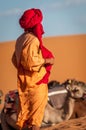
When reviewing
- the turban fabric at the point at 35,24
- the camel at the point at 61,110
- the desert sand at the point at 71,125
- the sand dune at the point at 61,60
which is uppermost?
the turban fabric at the point at 35,24

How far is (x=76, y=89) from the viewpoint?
10.8 metres

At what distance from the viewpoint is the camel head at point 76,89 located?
10.7 m

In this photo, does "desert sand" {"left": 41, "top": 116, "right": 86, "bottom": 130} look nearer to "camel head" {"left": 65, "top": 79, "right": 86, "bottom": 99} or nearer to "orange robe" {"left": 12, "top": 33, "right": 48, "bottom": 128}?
"camel head" {"left": 65, "top": 79, "right": 86, "bottom": 99}

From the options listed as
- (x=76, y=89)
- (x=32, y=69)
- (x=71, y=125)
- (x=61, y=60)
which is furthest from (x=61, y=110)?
(x=61, y=60)

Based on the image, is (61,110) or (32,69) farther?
(61,110)

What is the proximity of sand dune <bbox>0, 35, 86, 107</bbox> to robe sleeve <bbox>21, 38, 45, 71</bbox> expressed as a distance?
2394 centimetres

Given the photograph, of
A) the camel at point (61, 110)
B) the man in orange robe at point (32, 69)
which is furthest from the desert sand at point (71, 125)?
the man in orange robe at point (32, 69)

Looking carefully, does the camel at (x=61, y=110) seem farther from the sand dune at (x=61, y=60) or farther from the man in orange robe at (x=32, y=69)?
the sand dune at (x=61, y=60)

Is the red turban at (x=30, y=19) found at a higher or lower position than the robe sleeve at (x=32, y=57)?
higher

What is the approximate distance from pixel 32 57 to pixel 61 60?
33.9 metres

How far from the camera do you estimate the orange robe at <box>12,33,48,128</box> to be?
319 inches

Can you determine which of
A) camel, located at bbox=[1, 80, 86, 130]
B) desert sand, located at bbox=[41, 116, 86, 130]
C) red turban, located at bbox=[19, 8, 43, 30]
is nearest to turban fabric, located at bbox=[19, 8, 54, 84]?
red turban, located at bbox=[19, 8, 43, 30]

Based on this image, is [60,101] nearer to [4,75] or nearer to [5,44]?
[4,75]

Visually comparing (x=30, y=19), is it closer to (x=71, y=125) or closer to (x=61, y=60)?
(x=71, y=125)
